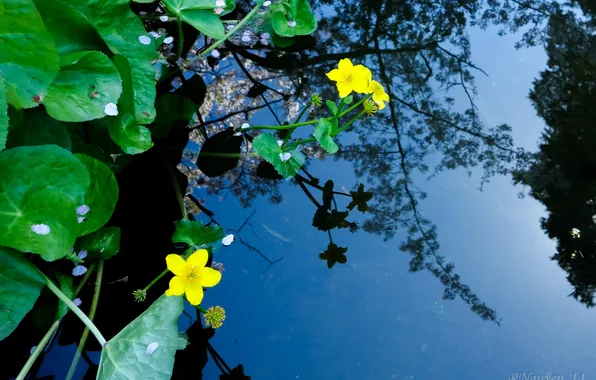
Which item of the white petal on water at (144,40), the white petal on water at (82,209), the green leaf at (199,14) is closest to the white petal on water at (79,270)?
the white petal on water at (82,209)

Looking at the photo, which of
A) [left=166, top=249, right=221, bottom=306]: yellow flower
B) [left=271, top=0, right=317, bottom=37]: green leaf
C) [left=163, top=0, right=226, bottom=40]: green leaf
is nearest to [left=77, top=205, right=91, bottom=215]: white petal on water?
[left=166, top=249, right=221, bottom=306]: yellow flower

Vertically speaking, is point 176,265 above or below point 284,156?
below

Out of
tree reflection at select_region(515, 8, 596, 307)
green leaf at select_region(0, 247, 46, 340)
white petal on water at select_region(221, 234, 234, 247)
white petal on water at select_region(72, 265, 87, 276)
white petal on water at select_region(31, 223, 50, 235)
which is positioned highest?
tree reflection at select_region(515, 8, 596, 307)

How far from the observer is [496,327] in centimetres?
130

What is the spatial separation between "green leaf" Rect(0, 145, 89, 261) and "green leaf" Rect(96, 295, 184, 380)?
0.21 m

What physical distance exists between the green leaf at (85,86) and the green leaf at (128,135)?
3.4 inches

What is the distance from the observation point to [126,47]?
1.26 metres

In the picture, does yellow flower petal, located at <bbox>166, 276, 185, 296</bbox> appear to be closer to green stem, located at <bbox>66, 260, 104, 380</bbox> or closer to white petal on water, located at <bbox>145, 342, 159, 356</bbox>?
white petal on water, located at <bbox>145, 342, 159, 356</bbox>

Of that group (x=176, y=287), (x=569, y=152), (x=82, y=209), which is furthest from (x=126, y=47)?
(x=569, y=152)

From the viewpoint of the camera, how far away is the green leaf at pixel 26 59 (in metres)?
0.99

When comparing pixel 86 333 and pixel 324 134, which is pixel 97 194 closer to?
pixel 86 333

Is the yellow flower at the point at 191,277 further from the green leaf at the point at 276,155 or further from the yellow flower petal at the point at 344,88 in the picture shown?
the yellow flower petal at the point at 344,88

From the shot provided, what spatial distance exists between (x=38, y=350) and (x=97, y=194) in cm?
33

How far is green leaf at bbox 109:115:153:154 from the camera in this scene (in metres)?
1.20
